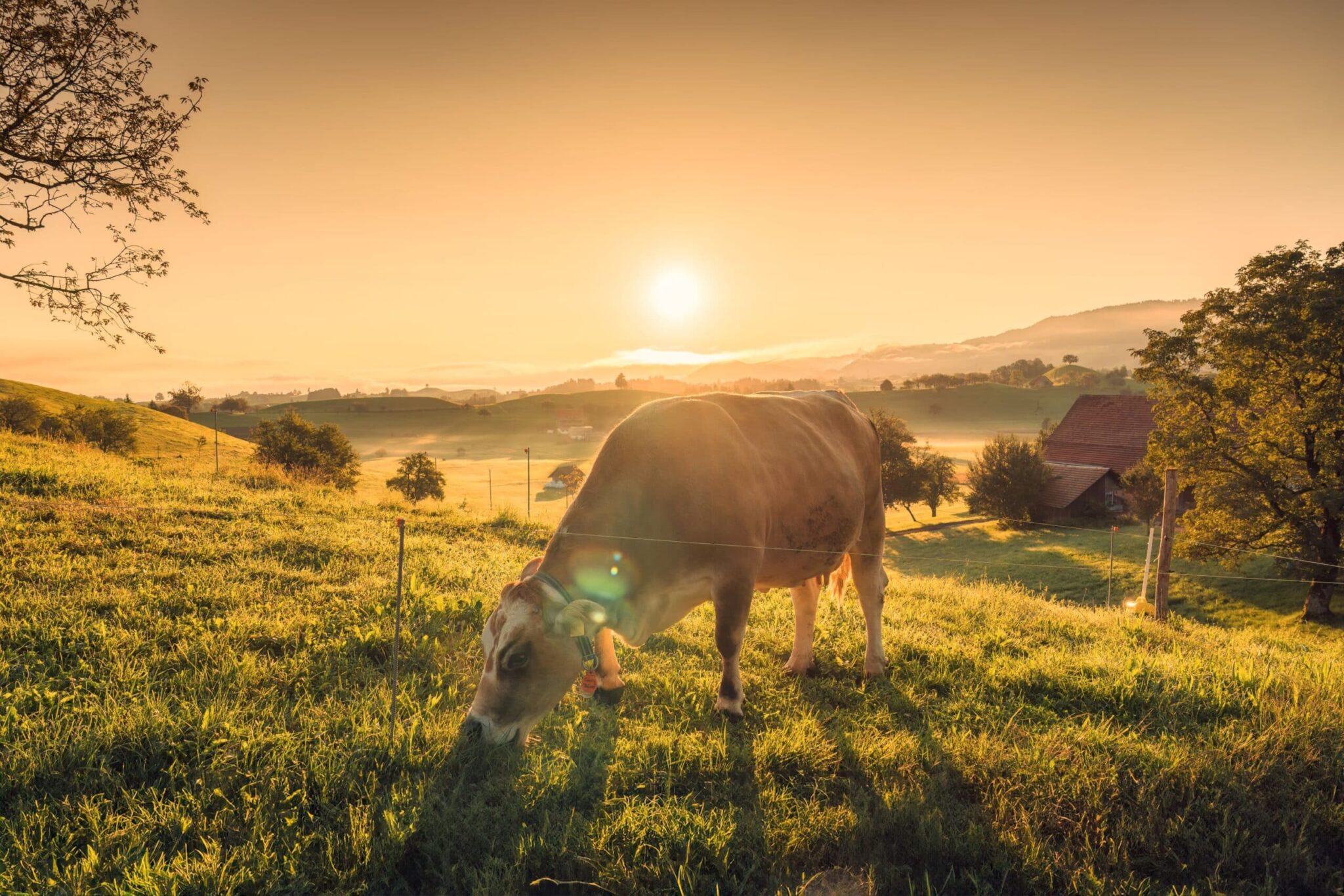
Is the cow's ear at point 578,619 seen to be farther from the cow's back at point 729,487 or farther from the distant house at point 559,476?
the distant house at point 559,476

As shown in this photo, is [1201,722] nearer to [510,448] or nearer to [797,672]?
[797,672]

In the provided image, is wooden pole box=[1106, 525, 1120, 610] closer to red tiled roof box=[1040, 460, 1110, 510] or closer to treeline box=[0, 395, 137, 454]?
red tiled roof box=[1040, 460, 1110, 510]

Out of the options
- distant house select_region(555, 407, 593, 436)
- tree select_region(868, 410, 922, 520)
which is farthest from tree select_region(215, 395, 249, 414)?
tree select_region(868, 410, 922, 520)

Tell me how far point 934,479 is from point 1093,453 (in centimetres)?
1399

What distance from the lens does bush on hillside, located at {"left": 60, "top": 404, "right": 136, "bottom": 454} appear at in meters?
38.5

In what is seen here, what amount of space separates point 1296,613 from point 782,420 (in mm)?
28774

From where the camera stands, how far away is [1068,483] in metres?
50.3

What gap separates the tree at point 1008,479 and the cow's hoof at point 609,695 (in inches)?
1962

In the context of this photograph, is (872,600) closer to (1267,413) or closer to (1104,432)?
(1267,413)

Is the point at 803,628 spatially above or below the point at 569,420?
above

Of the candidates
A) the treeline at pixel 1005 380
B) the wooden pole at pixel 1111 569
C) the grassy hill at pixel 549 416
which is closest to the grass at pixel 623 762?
the wooden pole at pixel 1111 569

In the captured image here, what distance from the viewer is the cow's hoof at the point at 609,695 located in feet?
17.1

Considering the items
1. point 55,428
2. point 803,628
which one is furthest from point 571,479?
point 803,628

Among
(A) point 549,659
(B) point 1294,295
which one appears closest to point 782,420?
(A) point 549,659
